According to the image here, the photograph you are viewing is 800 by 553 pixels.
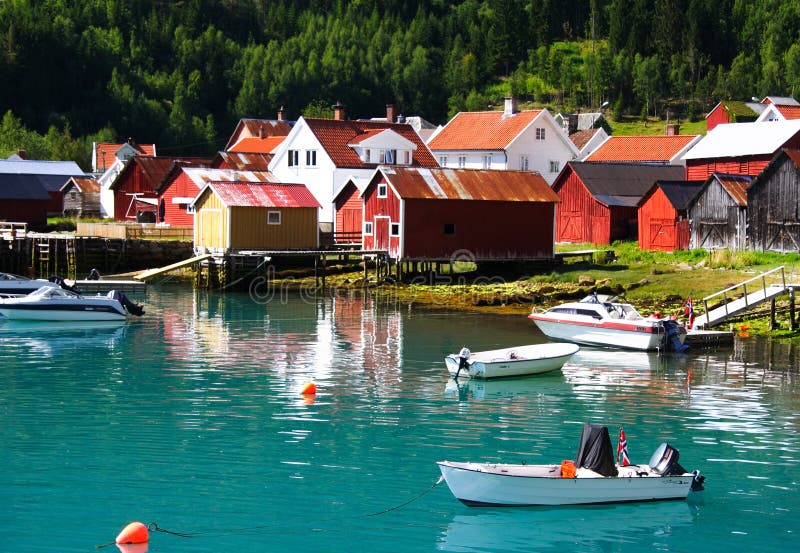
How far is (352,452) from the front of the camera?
924 inches

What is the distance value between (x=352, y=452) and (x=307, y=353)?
13.7m

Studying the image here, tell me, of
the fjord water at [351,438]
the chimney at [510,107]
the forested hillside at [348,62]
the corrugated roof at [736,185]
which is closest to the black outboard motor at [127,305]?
the fjord water at [351,438]

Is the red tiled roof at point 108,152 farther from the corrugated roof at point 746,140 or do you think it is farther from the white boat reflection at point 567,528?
the white boat reflection at point 567,528

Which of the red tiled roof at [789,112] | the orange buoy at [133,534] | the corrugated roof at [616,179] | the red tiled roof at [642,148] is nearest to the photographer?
the orange buoy at [133,534]

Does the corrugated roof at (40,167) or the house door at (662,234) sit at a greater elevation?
the corrugated roof at (40,167)

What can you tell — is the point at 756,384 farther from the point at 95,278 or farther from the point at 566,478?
the point at 95,278

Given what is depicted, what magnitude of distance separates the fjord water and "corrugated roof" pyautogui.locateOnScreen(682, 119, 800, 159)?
95.0 feet

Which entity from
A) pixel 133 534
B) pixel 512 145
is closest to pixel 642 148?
pixel 512 145

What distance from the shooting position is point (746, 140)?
219 ft

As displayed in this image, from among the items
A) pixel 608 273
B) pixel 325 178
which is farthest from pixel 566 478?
pixel 325 178

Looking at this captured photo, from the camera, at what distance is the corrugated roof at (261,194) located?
57812mm

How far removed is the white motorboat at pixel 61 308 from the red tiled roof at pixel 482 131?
40.2m

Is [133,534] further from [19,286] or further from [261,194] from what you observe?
[261,194]

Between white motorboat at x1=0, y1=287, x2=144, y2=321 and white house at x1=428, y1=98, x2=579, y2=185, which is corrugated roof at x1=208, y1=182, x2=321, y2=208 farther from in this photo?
white house at x1=428, y1=98, x2=579, y2=185
